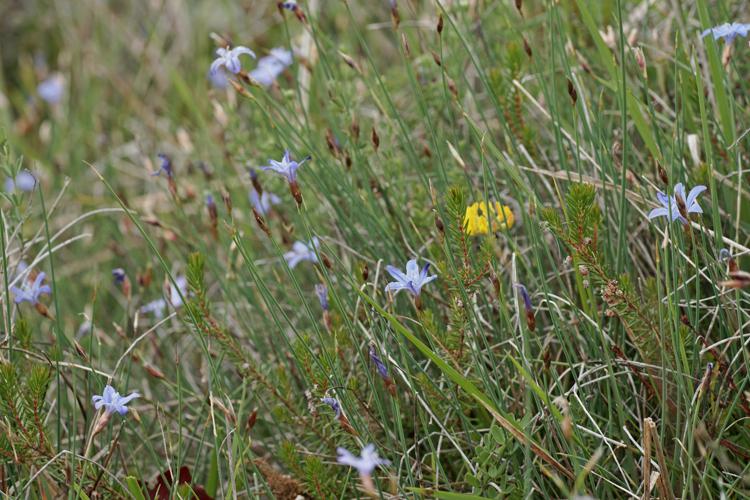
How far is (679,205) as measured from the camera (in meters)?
1.19

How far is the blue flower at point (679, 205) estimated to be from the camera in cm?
119

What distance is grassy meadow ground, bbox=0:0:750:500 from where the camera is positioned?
4.21ft

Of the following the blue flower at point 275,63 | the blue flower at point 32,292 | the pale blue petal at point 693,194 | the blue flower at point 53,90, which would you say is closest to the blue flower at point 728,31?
the pale blue petal at point 693,194

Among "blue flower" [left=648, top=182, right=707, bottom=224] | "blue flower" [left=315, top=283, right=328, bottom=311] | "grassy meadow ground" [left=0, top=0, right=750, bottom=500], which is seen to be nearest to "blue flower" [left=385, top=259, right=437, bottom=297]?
"grassy meadow ground" [left=0, top=0, right=750, bottom=500]

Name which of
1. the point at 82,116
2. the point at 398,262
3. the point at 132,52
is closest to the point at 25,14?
the point at 132,52

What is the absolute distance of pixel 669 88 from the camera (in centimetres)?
199

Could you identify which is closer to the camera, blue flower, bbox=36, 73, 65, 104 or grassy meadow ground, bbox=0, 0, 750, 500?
grassy meadow ground, bbox=0, 0, 750, 500

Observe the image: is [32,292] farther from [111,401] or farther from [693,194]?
[693,194]

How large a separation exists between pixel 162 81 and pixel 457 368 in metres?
2.64

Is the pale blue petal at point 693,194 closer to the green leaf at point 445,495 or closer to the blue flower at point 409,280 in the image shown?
the blue flower at point 409,280

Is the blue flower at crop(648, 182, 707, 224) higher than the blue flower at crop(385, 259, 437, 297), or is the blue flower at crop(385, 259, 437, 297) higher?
the blue flower at crop(648, 182, 707, 224)

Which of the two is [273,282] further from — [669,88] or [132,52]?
[132,52]

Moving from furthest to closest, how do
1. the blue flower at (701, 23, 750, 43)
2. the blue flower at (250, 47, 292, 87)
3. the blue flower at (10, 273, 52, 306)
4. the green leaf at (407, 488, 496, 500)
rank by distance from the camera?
1. the blue flower at (250, 47, 292, 87)
2. the blue flower at (10, 273, 52, 306)
3. the blue flower at (701, 23, 750, 43)
4. the green leaf at (407, 488, 496, 500)

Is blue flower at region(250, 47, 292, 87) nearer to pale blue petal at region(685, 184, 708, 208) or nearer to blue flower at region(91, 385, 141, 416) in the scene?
blue flower at region(91, 385, 141, 416)
